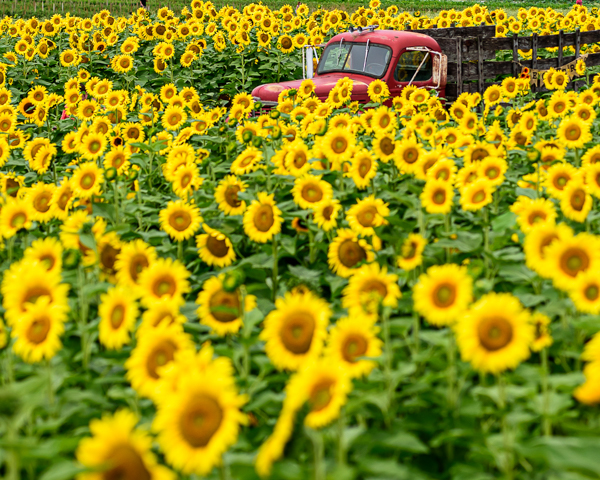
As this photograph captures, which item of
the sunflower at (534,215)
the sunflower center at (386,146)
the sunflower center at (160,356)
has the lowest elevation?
the sunflower center at (160,356)

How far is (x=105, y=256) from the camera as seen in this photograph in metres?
2.86

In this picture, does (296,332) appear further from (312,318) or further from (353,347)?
(353,347)

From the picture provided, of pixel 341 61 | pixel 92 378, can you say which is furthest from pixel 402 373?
pixel 341 61

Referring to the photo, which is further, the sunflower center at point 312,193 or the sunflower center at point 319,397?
the sunflower center at point 312,193

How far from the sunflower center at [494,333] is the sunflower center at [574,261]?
1.92 ft

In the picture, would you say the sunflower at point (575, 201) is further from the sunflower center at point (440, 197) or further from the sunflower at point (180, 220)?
the sunflower at point (180, 220)

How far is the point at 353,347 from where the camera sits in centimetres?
202

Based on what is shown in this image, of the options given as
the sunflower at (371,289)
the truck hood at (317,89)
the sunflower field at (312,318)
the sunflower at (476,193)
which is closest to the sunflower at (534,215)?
the sunflower field at (312,318)

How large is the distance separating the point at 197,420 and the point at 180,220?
186 cm

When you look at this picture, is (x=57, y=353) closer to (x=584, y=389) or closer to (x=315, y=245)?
(x=315, y=245)

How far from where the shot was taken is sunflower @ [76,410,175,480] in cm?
140

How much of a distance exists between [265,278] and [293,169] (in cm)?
75

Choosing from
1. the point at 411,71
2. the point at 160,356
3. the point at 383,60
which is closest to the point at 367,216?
the point at 160,356

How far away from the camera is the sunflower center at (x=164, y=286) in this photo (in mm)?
2457
